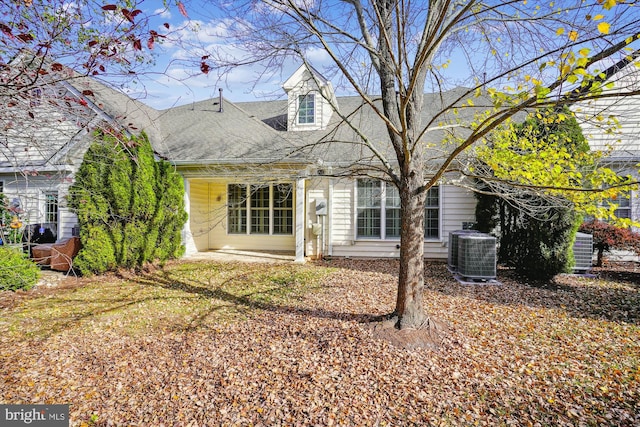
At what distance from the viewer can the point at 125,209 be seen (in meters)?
7.86

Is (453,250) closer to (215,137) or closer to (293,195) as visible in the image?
(293,195)

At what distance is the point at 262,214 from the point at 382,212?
14.0 feet

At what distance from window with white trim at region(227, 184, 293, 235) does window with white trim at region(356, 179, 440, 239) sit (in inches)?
104

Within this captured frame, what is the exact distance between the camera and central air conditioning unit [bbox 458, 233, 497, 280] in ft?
23.2

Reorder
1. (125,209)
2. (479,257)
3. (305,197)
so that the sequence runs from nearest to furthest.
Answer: (479,257) < (125,209) < (305,197)

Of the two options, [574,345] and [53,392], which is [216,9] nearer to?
[53,392]

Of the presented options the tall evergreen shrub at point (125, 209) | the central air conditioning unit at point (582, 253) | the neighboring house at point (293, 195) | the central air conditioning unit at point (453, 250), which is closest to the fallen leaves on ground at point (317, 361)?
the central air conditioning unit at point (582, 253)

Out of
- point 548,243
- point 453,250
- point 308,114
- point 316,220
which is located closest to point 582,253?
point 548,243

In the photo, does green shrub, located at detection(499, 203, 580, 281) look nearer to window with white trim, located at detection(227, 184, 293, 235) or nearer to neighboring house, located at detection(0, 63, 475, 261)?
neighboring house, located at detection(0, 63, 475, 261)

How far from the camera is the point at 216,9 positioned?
4246mm

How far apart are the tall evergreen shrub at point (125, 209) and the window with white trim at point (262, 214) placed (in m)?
2.57

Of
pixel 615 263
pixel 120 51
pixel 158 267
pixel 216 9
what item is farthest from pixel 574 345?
pixel 158 267

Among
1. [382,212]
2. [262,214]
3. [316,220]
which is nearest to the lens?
[382,212]

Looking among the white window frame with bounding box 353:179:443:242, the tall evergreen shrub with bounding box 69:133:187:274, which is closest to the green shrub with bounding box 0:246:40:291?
the tall evergreen shrub with bounding box 69:133:187:274
